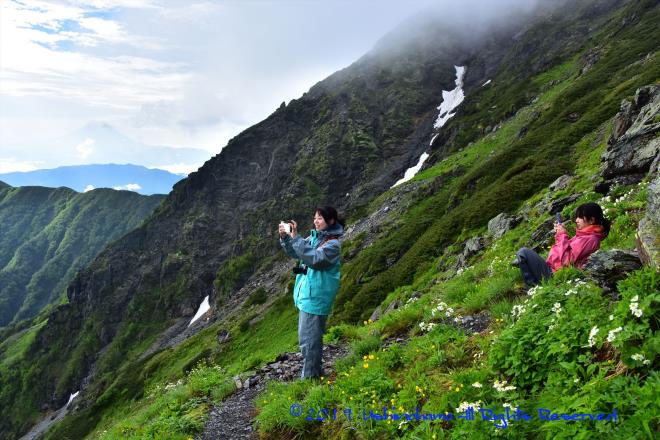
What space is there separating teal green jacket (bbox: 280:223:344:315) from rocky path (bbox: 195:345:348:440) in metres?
2.17

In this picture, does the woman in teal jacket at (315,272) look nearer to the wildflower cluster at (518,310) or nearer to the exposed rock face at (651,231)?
the wildflower cluster at (518,310)

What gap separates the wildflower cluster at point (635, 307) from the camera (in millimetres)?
4496

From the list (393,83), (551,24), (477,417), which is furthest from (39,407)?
(551,24)

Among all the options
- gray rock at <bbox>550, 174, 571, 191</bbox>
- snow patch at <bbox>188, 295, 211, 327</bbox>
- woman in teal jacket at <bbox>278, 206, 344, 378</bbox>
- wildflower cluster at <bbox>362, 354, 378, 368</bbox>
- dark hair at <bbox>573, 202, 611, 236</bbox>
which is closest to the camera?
wildflower cluster at <bbox>362, 354, 378, 368</bbox>

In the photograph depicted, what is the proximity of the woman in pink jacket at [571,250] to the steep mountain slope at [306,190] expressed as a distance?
2991 centimetres

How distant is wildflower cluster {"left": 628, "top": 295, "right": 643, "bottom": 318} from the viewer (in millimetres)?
4496

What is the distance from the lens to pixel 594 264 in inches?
273

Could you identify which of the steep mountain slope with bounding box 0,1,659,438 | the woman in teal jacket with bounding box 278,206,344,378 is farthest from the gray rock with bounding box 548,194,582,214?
the steep mountain slope with bounding box 0,1,659,438

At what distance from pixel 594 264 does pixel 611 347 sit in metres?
2.24

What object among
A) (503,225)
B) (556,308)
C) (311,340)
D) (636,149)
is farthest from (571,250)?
(503,225)

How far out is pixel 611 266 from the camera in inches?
264

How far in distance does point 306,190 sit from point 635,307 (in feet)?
455

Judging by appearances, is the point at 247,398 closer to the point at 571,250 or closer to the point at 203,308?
the point at 571,250

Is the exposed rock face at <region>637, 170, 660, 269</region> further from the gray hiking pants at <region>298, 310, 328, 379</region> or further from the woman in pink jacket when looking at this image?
the gray hiking pants at <region>298, 310, 328, 379</region>
